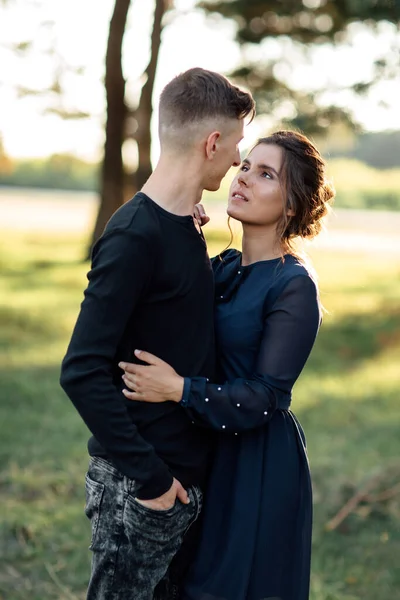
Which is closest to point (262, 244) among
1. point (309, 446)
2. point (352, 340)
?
point (309, 446)

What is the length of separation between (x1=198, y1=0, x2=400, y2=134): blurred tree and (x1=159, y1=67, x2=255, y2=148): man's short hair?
1010 centimetres

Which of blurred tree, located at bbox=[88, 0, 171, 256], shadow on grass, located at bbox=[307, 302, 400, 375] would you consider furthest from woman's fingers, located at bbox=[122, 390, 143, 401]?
blurred tree, located at bbox=[88, 0, 171, 256]

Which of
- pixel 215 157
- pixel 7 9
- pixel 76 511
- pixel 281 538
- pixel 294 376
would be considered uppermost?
pixel 7 9

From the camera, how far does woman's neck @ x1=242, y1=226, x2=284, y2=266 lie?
2709 mm

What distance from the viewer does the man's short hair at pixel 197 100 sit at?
7.47 feet

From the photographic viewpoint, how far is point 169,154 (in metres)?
2.32

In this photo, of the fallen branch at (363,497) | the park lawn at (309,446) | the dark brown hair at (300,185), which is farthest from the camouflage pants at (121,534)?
the fallen branch at (363,497)

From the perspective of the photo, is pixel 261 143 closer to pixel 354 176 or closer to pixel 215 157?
pixel 215 157

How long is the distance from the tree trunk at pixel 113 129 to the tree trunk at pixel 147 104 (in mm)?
406

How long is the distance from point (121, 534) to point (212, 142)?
41.8 inches

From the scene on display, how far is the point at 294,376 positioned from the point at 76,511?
322 cm

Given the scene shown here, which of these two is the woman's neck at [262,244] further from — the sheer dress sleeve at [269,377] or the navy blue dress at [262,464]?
the sheer dress sleeve at [269,377]

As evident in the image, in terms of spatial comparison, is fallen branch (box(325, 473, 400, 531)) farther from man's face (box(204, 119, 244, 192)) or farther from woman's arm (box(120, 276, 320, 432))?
man's face (box(204, 119, 244, 192))

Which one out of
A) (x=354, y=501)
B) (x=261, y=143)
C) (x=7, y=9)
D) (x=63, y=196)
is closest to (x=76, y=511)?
(x=354, y=501)
